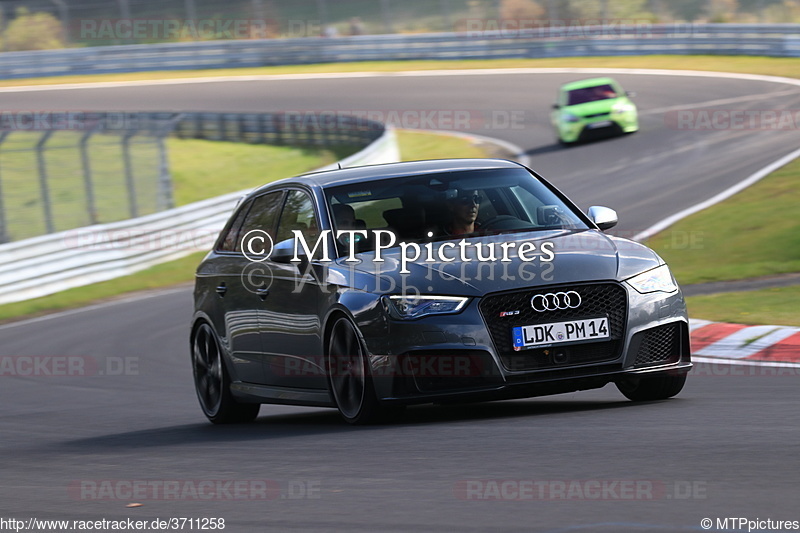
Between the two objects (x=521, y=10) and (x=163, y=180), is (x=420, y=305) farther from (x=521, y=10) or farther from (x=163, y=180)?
(x=521, y=10)

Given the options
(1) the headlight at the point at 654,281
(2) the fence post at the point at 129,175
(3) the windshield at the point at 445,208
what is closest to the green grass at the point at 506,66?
(2) the fence post at the point at 129,175

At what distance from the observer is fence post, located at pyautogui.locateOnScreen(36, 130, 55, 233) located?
20844mm

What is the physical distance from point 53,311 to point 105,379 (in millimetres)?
6426

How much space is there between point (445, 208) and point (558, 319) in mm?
1260

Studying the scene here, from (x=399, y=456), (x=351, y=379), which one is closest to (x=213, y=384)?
(x=351, y=379)

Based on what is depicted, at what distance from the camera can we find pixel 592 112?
28.2 m

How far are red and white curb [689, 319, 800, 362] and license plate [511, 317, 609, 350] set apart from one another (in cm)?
280

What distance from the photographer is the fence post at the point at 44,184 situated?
2084 cm

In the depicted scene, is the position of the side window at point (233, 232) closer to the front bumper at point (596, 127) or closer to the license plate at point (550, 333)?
the license plate at point (550, 333)

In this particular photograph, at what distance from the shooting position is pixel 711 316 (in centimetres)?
1163

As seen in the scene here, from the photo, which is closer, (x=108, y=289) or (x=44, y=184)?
(x=108, y=289)

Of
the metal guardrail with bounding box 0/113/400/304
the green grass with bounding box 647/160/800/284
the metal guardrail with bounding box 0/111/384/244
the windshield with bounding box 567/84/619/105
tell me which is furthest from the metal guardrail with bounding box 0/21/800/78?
the metal guardrail with bounding box 0/111/384/244

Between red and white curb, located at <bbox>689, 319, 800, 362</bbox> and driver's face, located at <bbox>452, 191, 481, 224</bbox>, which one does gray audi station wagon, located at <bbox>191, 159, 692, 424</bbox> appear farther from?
red and white curb, located at <bbox>689, 319, 800, 362</bbox>

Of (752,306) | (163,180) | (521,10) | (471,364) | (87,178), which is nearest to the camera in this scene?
(471,364)
